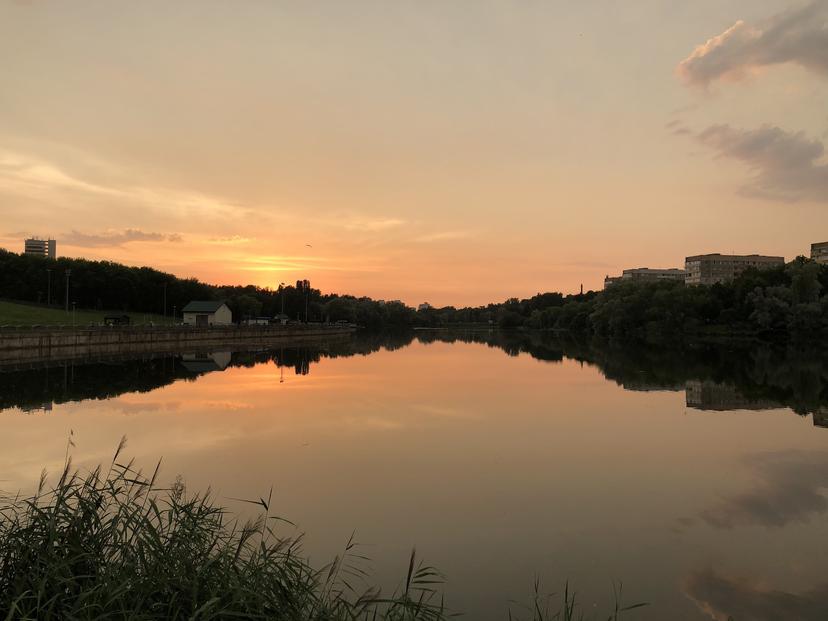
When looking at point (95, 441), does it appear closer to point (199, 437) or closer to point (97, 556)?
point (199, 437)

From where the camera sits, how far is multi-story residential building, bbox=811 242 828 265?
147750 mm

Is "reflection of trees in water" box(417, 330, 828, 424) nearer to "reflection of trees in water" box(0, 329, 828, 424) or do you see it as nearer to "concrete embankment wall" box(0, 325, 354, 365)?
"reflection of trees in water" box(0, 329, 828, 424)

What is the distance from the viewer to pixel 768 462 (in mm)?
17141

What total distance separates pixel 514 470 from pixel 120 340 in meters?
58.4

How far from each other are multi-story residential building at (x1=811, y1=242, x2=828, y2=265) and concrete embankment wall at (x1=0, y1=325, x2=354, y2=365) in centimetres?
13391

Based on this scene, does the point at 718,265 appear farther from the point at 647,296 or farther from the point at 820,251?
the point at 647,296

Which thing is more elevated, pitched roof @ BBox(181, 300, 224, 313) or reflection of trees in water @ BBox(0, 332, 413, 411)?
pitched roof @ BBox(181, 300, 224, 313)

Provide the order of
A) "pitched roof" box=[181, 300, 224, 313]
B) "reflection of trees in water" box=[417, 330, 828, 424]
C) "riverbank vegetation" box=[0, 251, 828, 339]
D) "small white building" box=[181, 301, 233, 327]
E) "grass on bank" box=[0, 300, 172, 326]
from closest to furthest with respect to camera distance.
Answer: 1. "reflection of trees in water" box=[417, 330, 828, 424]
2. "grass on bank" box=[0, 300, 172, 326]
3. "riverbank vegetation" box=[0, 251, 828, 339]
4. "small white building" box=[181, 301, 233, 327]
5. "pitched roof" box=[181, 300, 224, 313]

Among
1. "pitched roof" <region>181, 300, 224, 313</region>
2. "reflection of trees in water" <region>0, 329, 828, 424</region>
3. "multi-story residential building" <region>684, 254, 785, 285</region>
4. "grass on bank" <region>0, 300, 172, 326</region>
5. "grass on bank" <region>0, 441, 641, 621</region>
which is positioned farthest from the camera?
"multi-story residential building" <region>684, 254, 785, 285</region>

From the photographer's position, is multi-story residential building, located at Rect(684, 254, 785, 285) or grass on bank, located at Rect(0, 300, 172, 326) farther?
multi-story residential building, located at Rect(684, 254, 785, 285)

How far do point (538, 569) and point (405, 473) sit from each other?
620 cm

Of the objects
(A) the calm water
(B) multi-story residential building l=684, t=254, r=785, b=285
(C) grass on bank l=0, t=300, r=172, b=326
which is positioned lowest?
(A) the calm water

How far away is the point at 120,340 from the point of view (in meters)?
62.9

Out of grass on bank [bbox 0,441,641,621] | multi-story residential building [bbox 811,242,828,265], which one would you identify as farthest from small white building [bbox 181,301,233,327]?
multi-story residential building [bbox 811,242,828,265]
